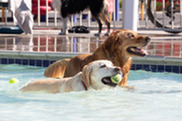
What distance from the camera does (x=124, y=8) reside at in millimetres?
9297

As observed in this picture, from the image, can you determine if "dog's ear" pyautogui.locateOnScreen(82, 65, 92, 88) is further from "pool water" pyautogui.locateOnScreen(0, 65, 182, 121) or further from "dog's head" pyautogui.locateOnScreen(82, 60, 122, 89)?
"pool water" pyautogui.locateOnScreen(0, 65, 182, 121)

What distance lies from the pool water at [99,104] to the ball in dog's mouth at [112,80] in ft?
0.63

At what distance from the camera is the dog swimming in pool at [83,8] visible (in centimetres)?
1230

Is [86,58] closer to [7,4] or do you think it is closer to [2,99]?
[2,99]

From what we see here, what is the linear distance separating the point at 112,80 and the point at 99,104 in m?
0.31

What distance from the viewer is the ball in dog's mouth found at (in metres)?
5.03

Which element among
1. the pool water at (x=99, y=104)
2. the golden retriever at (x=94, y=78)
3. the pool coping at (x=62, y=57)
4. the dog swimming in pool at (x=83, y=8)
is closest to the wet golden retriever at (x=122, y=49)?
the pool water at (x=99, y=104)

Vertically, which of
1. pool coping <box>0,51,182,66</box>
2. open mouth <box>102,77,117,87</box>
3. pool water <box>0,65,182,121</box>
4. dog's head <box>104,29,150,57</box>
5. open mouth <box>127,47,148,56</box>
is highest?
dog's head <box>104,29,150,57</box>

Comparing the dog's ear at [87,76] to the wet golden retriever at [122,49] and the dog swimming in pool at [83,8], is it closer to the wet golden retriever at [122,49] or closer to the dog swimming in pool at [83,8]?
the wet golden retriever at [122,49]

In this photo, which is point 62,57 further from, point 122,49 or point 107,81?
point 107,81

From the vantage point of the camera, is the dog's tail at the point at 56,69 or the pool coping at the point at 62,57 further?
the pool coping at the point at 62,57

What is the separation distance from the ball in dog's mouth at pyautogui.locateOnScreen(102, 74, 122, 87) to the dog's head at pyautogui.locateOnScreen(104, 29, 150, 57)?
0.83 meters

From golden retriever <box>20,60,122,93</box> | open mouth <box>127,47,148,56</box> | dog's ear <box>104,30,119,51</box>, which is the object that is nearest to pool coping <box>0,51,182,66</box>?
open mouth <box>127,47,148,56</box>

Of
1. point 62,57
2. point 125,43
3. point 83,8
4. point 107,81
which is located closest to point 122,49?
point 125,43
